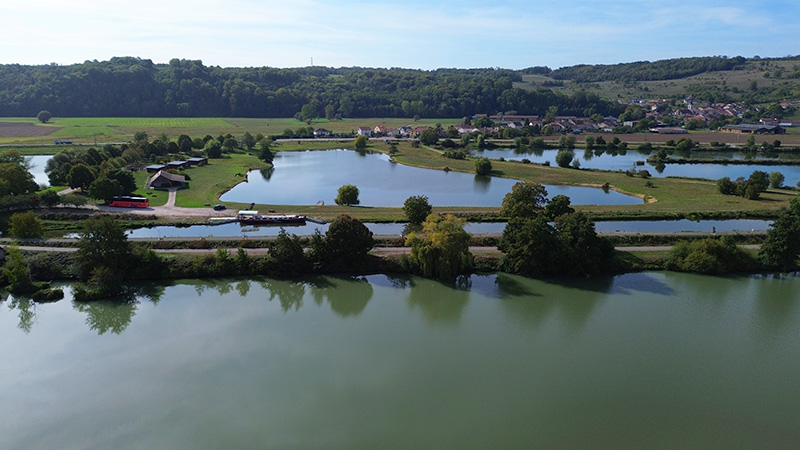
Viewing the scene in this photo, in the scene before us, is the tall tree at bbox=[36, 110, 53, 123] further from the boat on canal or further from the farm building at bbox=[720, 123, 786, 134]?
the farm building at bbox=[720, 123, 786, 134]

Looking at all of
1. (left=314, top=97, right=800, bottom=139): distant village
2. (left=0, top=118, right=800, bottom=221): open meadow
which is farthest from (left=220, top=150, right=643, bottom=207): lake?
(left=314, top=97, right=800, bottom=139): distant village

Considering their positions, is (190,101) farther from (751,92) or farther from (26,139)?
(751,92)

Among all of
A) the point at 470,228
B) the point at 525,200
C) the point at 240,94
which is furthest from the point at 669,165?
the point at 240,94

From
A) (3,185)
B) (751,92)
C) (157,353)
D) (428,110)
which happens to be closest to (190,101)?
(428,110)

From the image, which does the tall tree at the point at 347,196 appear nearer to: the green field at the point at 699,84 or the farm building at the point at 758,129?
the farm building at the point at 758,129

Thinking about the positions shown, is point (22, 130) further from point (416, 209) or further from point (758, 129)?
point (758, 129)
